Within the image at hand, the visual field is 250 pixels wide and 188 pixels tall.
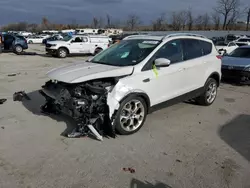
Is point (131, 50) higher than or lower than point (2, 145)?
higher

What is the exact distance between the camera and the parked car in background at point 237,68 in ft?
29.1

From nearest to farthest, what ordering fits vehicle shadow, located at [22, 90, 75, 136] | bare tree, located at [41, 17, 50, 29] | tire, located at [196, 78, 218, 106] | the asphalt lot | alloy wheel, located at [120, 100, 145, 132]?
the asphalt lot
alloy wheel, located at [120, 100, 145, 132]
vehicle shadow, located at [22, 90, 75, 136]
tire, located at [196, 78, 218, 106]
bare tree, located at [41, 17, 50, 29]

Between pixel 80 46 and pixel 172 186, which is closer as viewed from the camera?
pixel 172 186

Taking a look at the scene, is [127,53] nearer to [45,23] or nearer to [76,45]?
[76,45]

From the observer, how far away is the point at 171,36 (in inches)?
213

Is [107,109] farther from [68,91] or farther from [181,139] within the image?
[181,139]

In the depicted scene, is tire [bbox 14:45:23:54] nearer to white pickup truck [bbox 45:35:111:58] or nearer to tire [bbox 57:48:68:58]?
white pickup truck [bbox 45:35:111:58]

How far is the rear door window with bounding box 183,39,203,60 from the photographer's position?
18.4 ft

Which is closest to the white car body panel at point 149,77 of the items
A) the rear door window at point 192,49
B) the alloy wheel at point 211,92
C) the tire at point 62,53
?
the rear door window at point 192,49

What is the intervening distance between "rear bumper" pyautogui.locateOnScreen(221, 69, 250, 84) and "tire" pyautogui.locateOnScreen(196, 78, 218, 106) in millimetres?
2911

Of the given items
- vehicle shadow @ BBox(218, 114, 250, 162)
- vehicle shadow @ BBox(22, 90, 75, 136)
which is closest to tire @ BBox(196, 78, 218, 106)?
vehicle shadow @ BBox(218, 114, 250, 162)

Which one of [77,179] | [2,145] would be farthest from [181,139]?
[2,145]

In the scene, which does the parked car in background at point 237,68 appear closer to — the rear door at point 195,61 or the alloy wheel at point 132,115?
the rear door at point 195,61

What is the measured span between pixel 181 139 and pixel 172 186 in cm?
143
